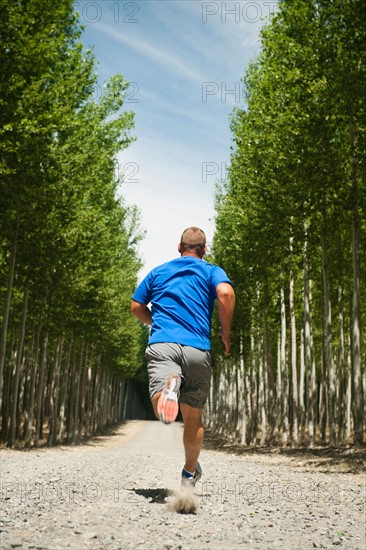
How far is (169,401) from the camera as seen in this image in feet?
13.4

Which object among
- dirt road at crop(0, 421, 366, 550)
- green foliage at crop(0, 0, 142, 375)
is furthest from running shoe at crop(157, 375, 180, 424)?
green foliage at crop(0, 0, 142, 375)

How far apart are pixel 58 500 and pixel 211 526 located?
1429 millimetres

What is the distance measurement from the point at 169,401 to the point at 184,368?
0.40 meters

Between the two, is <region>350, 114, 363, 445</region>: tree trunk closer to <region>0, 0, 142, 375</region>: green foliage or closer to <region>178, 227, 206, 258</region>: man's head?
<region>0, 0, 142, 375</region>: green foliage

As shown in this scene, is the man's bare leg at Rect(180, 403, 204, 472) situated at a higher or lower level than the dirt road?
higher

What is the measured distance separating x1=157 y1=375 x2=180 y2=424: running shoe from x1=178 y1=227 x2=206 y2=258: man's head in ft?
3.68

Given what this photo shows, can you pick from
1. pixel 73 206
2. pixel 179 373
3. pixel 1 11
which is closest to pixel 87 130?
pixel 73 206

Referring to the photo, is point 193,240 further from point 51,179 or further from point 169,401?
point 51,179

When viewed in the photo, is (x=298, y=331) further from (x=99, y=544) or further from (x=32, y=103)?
(x=99, y=544)

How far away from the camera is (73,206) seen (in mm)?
17906

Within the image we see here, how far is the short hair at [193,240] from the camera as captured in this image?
4816 millimetres

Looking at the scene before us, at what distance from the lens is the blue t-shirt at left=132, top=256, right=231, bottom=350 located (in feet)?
14.7

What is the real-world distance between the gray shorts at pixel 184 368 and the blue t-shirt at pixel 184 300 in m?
0.06

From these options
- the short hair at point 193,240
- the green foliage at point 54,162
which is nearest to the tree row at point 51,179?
the green foliage at point 54,162
